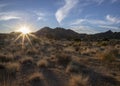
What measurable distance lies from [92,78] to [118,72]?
2.80 m

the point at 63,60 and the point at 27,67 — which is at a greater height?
the point at 63,60

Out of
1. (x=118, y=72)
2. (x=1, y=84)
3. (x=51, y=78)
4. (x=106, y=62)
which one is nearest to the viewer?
(x=1, y=84)

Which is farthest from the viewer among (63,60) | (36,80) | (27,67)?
(63,60)

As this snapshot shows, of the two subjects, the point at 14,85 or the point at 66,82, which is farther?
the point at 66,82

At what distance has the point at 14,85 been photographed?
10867mm

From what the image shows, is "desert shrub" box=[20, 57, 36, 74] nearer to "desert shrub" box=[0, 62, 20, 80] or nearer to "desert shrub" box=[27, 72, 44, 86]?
"desert shrub" box=[0, 62, 20, 80]

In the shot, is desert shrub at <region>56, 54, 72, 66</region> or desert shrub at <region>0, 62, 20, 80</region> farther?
desert shrub at <region>56, 54, 72, 66</region>

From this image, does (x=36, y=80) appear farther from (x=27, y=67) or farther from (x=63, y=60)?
(x=63, y=60)

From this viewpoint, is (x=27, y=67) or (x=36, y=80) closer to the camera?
(x=36, y=80)

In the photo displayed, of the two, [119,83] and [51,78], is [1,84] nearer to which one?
[51,78]

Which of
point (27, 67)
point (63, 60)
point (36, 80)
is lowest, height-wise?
point (36, 80)

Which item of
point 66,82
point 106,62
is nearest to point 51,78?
point 66,82

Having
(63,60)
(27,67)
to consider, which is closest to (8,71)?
(27,67)

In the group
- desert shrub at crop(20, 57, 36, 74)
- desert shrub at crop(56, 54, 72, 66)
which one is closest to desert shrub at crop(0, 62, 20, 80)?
desert shrub at crop(20, 57, 36, 74)
